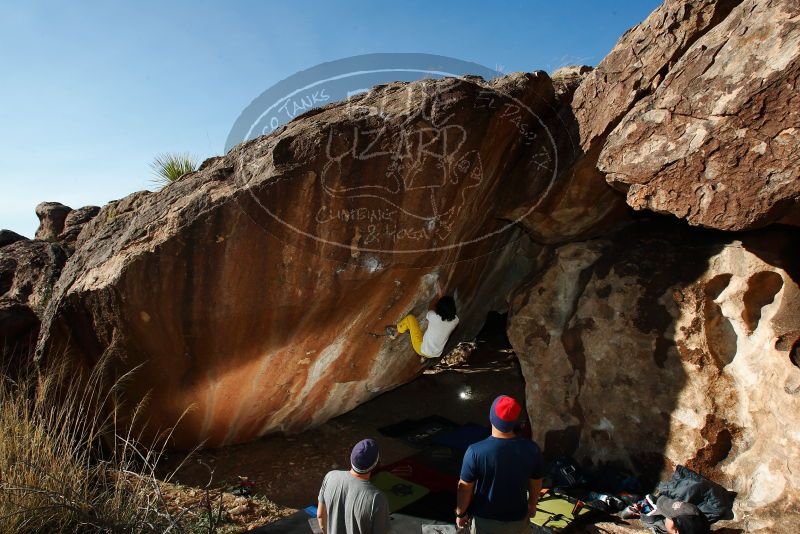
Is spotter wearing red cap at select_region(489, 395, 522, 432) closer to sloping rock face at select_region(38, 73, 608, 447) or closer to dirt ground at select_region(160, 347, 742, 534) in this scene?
dirt ground at select_region(160, 347, 742, 534)

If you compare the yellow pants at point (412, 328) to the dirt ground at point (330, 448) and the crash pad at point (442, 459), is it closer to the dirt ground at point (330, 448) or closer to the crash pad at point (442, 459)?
the crash pad at point (442, 459)

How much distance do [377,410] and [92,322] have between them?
3.88 metres

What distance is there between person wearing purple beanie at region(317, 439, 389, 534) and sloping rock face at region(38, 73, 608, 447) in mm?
2211

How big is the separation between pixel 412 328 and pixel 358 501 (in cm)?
290

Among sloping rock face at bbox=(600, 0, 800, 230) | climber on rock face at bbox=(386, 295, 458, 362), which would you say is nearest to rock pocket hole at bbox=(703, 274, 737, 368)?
sloping rock face at bbox=(600, 0, 800, 230)

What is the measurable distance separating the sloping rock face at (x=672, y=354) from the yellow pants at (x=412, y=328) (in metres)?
1.11

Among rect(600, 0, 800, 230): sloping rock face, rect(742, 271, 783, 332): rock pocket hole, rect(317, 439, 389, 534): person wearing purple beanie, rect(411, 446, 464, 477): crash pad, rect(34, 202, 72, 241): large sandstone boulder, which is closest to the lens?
rect(317, 439, 389, 534): person wearing purple beanie

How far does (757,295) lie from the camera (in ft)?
14.4

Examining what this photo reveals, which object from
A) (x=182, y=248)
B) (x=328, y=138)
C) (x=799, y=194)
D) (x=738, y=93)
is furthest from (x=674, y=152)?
(x=182, y=248)

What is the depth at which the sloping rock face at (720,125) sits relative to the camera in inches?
139

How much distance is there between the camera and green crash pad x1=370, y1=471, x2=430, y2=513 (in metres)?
4.66

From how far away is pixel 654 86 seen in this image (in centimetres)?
462

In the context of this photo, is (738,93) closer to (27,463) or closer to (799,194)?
(799,194)

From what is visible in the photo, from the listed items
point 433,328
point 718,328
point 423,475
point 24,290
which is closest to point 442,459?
point 423,475
